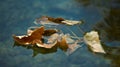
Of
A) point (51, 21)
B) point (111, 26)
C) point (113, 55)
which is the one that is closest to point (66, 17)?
point (51, 21)

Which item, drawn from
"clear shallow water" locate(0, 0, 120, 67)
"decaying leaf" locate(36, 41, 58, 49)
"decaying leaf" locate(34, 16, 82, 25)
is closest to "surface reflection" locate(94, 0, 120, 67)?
"clear shallow water" locate(0, 0, 120, 67)

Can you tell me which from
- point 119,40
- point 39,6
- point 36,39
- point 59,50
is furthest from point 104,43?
point 39,6

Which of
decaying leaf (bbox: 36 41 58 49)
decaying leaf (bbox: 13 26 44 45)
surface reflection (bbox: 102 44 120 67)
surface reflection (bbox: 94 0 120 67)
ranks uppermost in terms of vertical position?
decaying leaf (bbox: 13 26 44 45)

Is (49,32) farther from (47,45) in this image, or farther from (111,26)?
(111,26)

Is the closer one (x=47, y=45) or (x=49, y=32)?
(x=47, y=45)

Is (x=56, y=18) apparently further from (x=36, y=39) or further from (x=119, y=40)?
(x=119, y=40)

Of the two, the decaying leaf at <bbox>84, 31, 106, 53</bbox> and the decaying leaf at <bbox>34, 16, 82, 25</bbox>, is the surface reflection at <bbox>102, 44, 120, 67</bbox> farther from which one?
the decaying leaf at <bbox>34, 16, 82, 25</bbox>

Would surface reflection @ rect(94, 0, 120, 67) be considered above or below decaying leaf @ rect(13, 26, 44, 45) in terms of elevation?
below

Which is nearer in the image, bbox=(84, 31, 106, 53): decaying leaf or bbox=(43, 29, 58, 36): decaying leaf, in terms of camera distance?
bbox=(84, 31, 106, 53): decaying leaf
